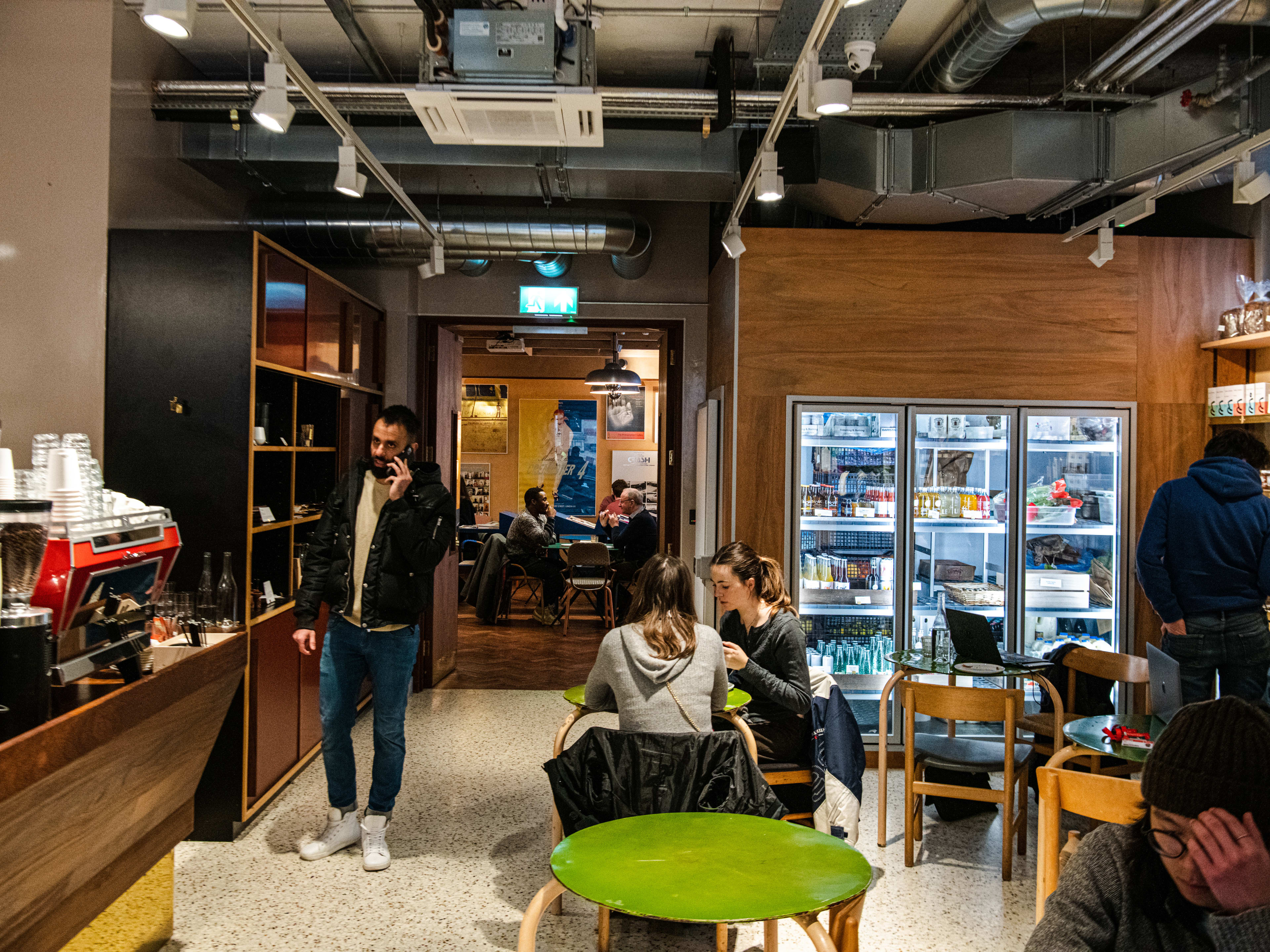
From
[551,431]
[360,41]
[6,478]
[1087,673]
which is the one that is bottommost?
[1087,673]

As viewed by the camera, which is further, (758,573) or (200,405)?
(200,405)

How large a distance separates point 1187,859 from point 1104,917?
19 cm

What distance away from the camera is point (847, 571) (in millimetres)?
5141

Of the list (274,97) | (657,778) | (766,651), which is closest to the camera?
(657,778)

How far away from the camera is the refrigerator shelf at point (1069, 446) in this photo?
16.9 ft

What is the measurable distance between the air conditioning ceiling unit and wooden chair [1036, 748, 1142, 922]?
8.91ft

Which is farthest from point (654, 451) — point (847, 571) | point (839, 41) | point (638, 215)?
point (839, 41)

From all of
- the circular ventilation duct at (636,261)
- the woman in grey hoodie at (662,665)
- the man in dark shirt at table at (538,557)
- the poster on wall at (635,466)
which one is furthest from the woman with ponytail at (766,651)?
the poster on wall at (635,466)

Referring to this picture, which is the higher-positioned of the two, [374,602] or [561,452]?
[561,452]

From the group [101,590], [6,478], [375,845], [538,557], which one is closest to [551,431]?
[538,557]

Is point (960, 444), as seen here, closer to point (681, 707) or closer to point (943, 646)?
point (943, 646)

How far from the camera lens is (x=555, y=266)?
658 cm

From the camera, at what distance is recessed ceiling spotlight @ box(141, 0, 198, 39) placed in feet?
8.27

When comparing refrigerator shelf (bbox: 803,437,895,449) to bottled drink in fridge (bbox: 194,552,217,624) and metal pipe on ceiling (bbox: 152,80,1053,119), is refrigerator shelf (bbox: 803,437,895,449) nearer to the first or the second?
metal pipe on ceiling (bbox: 152,80,1053,119)
